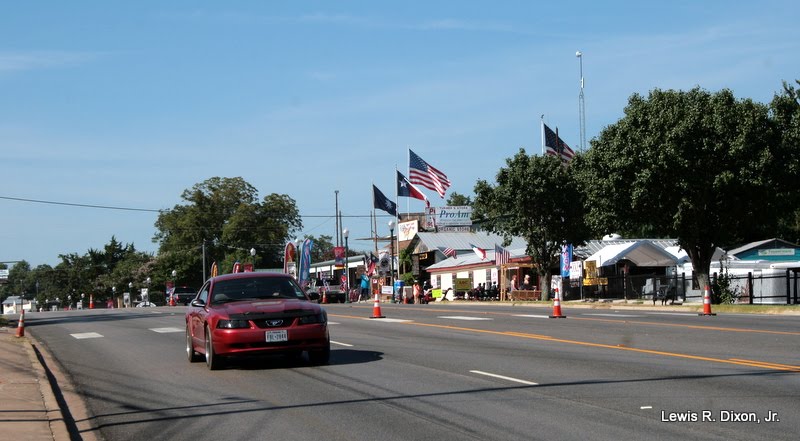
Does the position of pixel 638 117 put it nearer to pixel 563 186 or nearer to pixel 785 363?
pixel 563 186

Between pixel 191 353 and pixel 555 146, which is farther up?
pixel 555 146

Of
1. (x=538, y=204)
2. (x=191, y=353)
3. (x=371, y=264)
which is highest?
(x=538, y=204)

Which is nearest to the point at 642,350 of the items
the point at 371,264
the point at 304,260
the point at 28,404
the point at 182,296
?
the point at 28,404

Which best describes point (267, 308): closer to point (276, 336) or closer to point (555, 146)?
point (276, 336)

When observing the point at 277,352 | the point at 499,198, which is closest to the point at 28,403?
the point at 277,352

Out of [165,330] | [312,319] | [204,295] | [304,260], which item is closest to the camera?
[312,319]

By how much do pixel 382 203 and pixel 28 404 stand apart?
60.1 meters

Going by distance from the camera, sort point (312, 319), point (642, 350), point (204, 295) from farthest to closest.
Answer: point (642, 350) < point (204, 295) < point (312, 319)

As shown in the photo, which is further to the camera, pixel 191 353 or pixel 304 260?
pixel 304 260

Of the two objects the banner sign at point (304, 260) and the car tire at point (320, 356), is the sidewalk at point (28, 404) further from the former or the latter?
the banner sign at point (304, 260)

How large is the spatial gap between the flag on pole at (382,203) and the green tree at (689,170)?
102 feet

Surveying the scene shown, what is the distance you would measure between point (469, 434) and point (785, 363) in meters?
6.69

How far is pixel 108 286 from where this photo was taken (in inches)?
5148

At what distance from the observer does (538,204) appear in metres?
52.3
